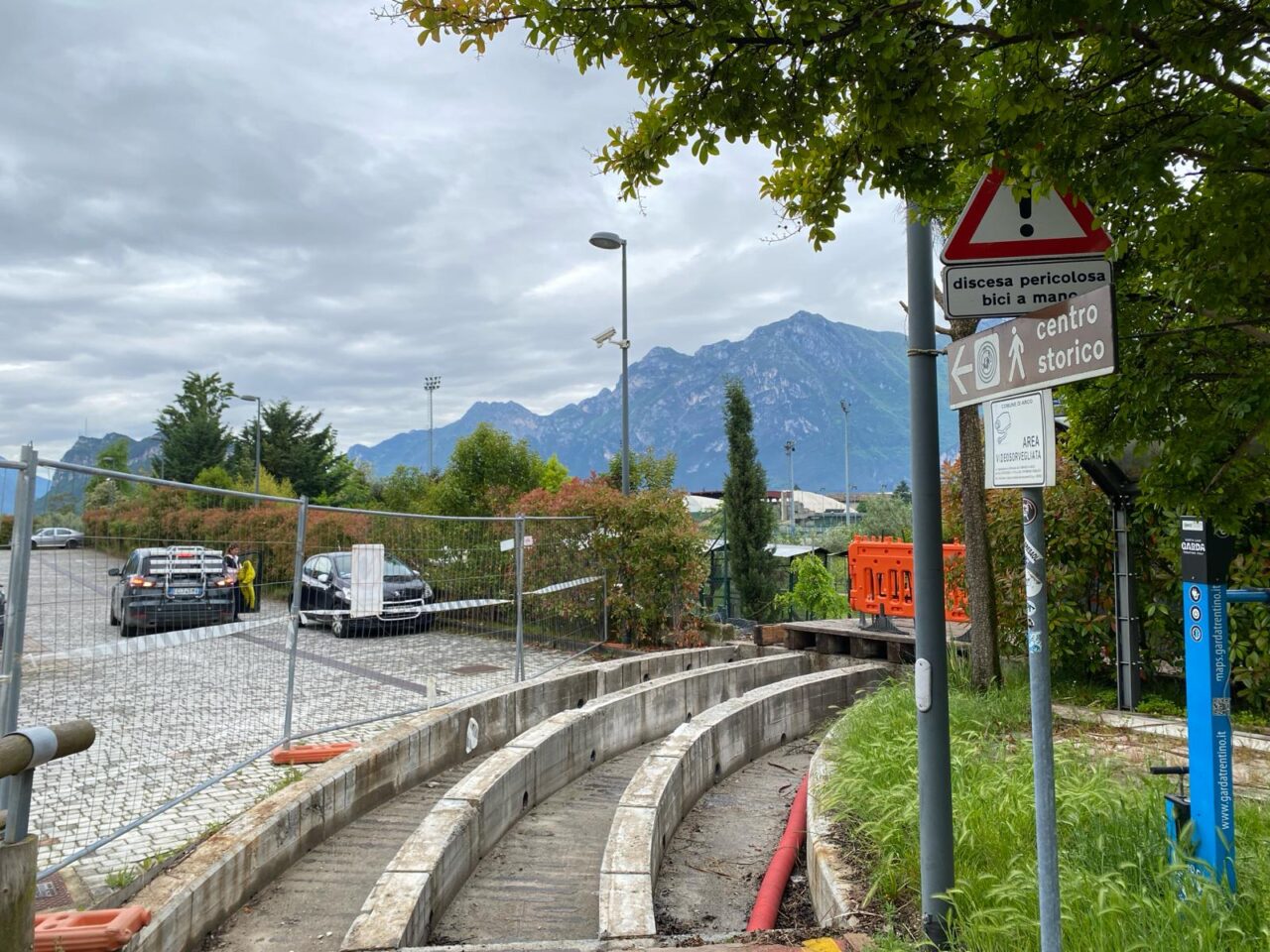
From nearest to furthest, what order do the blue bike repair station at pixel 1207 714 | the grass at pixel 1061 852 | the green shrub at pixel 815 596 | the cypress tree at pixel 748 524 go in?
1. the grass at pixel 1061 852
2. the blue bike repair station at pixel 1207 714
3. the green shrub at pixel 815 596
4. the cypress tree at pixel 748 524

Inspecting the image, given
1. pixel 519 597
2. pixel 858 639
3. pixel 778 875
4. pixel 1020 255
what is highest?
pixel 1020 255

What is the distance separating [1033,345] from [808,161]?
2080mm

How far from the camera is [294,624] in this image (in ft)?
22.5

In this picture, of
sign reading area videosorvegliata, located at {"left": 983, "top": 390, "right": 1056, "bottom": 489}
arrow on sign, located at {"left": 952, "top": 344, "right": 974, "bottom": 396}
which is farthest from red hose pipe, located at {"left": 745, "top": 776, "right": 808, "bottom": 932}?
arrow on sign, located at {"left": 952, "top": 344, "right": 974, "bottom": 396}

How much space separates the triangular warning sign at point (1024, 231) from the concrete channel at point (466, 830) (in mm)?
3136

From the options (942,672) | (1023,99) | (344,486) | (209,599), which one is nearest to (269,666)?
(209,599)

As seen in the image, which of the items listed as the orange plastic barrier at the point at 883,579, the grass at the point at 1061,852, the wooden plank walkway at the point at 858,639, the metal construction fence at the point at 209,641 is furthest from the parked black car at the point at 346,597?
the orange plastic barrier at the point at 883,579

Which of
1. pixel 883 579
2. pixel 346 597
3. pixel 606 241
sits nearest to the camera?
pixel 346 597

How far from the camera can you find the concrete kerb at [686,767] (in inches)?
168

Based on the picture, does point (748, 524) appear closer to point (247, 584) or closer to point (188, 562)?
point (247, 584)

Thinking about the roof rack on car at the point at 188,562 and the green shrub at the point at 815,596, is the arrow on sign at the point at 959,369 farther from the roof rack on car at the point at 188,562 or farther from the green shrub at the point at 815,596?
the green shrub at the point at 815,596

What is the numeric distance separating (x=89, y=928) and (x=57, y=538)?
177 centimetres

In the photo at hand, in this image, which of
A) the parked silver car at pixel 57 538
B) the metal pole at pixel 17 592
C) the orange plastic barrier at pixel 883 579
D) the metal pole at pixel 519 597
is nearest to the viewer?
the metal pole at pixel 17 592

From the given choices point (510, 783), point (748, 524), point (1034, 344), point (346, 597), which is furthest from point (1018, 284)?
point (748, 524)
